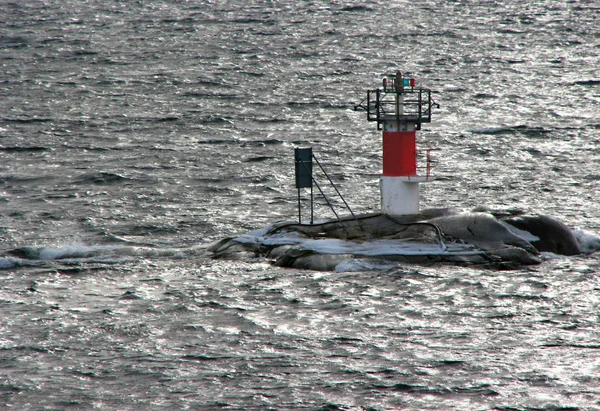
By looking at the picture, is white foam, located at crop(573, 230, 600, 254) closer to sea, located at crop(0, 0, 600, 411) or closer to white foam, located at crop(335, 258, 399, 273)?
sea, located at crop(0, 0, 600, 411)

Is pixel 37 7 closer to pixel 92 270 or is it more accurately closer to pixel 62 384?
pixel 92 270

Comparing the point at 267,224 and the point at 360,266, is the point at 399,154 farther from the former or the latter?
the point at 267,224

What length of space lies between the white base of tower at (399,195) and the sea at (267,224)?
163 cm

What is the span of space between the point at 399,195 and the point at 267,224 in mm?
3856

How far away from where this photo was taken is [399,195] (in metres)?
19.7

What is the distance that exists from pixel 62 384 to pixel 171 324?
2.65 metres

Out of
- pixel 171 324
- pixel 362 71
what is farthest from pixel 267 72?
pixel 171 324

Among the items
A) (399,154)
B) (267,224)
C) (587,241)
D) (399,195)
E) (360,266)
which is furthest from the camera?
(267,224)

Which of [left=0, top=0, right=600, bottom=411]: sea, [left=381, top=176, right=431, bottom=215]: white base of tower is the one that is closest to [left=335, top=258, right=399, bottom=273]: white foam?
[left=0, top=0, right=600, bottom=411]: sea

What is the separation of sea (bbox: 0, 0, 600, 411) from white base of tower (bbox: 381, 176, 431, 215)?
1.63 meters

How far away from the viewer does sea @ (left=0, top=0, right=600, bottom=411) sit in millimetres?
13281

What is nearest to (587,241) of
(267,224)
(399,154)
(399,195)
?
(399,195)

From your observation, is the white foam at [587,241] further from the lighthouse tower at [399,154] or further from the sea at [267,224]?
the lighthouse tower at [399,154]

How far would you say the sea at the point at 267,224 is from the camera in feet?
43.6
